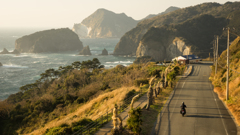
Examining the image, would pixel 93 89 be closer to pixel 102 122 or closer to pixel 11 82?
pixel 102 122

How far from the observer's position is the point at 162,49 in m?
150

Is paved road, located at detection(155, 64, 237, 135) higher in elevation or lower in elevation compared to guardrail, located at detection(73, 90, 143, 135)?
lower

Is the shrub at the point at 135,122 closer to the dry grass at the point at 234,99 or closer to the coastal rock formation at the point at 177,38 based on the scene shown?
the dry grass at the point at 234,99

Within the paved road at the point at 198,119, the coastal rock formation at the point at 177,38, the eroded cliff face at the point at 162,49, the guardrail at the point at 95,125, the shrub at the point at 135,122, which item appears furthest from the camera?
the eroded cliff face at the point at 162,49

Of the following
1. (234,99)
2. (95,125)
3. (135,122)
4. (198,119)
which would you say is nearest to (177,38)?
(234,99)

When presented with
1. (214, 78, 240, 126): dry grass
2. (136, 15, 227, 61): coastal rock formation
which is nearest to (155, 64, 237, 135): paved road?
(214, 78, 240, 126): dry grass

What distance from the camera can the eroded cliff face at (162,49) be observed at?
140 metres

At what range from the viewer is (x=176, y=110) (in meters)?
22.0

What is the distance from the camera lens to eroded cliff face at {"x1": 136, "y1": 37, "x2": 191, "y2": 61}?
139712 millimetres

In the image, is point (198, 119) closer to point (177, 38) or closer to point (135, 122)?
point (135, 122)

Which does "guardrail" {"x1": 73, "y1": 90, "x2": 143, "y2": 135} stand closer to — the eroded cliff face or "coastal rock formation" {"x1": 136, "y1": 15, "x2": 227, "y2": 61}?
"coastal rock formation" {"x1": 136, "y1": 15, "x2": 227, "y2": 61}

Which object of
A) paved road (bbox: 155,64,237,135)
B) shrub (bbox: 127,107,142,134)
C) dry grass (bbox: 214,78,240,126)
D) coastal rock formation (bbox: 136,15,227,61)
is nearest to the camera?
shrub (bbox: 127,107,142,134)

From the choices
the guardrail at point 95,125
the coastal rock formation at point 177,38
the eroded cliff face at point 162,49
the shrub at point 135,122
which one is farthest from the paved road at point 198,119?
the eroded cliff face at point 162,49

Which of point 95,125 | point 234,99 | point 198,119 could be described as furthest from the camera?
point 234,99
